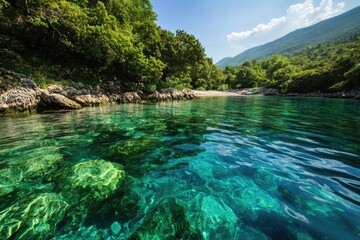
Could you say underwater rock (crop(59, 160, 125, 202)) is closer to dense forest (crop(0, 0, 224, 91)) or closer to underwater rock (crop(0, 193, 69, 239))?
underwater rock (crop(0, 193, 69, 239))

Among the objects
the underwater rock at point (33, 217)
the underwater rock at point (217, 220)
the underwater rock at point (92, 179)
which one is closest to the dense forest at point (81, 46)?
the underwater rock at point (92, 179)

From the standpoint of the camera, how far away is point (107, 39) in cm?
2053

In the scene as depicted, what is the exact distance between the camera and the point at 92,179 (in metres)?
3.61

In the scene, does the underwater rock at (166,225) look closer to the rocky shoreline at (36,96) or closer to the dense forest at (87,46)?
the rocky shoreline at (36,96)

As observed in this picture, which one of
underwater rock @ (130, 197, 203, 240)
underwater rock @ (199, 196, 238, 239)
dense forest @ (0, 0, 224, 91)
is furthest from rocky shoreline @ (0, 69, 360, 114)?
underwater rock @ (199, 196, 238, 239)

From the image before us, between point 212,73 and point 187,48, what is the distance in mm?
57410

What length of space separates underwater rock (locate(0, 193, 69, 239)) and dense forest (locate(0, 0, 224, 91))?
16.3m

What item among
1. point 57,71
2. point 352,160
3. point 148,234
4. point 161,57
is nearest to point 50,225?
point 148,234

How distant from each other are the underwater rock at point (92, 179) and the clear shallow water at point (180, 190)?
0.02 metres

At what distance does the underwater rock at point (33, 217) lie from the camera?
2318 mm

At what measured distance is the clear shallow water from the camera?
243cm

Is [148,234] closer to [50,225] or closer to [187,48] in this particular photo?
[50,225]

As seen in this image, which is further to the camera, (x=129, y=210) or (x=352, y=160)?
(x=352, y=160)

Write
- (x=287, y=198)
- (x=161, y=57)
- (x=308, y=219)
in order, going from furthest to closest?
(x=161, y=57), (x=287, y=198), (x=308, y=219)
